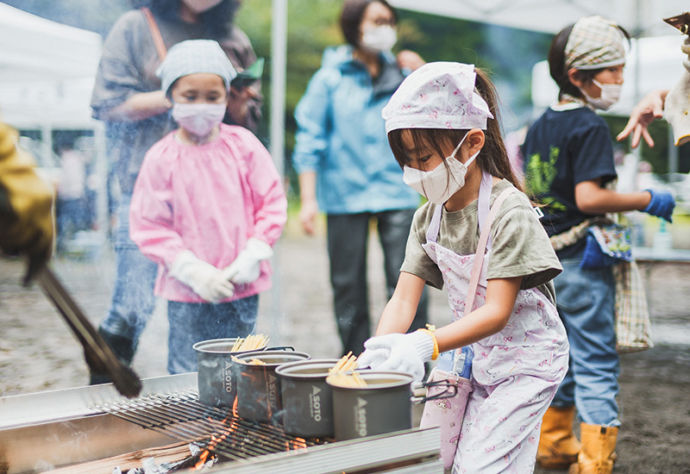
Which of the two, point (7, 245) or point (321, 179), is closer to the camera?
point (7, 245)

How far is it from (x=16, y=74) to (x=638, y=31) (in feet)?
16.6

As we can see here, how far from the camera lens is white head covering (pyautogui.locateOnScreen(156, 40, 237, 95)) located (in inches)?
110

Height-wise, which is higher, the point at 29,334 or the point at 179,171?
the point at 179,171

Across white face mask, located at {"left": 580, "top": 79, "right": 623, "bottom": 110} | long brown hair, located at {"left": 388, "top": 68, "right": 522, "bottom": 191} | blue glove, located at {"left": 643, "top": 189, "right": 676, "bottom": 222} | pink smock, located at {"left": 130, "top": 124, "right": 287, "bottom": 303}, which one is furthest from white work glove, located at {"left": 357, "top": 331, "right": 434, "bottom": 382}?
white face mask, located at {"left": 580, "top": 79, "right": 623, "bottom": 110}

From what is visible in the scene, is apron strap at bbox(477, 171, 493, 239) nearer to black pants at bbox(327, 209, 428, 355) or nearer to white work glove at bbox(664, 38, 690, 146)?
white work glove at bbox(664, 38, 690, 146)

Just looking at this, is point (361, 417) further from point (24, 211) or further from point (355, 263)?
point (355, 263)

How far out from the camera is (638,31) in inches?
243

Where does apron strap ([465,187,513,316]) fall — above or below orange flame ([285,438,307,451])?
above

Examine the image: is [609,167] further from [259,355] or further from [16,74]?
[16,74]

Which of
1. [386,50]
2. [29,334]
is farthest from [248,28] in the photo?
[29,334]

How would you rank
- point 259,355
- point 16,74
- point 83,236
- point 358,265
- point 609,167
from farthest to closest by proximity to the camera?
1. point 83,236
2. point 358,265
3. point 16,74
4. point 609,167
5. point 259,355

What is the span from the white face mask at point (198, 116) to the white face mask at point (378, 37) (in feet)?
4.10

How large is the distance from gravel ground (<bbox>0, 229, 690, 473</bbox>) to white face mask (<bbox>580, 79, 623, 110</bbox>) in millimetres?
1525

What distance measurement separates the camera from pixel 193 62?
281 cm
